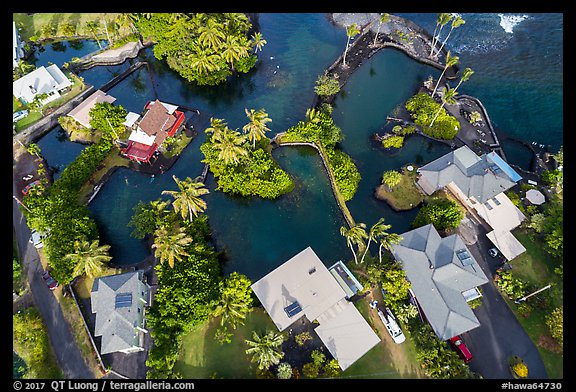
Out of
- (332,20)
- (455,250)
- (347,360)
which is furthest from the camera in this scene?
(332,20)

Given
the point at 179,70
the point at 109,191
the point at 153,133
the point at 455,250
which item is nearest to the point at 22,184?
the point at 109,191

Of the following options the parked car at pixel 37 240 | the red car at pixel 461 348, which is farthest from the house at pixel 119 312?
the red car at pixel 461 348

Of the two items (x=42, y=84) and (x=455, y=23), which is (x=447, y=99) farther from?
(x=42, y=84)

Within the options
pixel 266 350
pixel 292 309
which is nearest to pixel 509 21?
pixel 292 309

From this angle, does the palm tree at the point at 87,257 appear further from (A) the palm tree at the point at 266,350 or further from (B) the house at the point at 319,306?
(A) the palm tree at the point at 266,350

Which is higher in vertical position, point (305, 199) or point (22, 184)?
point (22, 184)

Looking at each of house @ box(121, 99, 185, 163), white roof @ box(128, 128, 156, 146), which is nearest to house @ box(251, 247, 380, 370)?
house @ box(121, 99, 185, 163)

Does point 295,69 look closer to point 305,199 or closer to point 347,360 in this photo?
point 305,199
